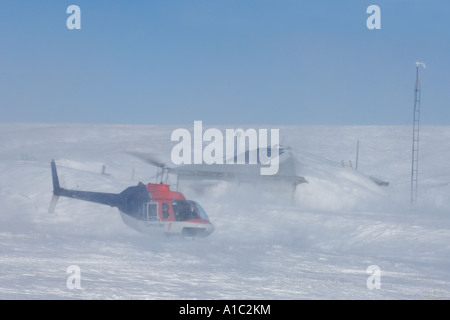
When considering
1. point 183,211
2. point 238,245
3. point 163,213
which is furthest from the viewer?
point 238,245

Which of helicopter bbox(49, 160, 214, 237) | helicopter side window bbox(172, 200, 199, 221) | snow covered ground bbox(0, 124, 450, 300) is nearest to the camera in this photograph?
snow covered ground bbox(0, 124, 450, 300)

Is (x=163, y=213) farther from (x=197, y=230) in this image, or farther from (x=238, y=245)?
(x=238, y=245)

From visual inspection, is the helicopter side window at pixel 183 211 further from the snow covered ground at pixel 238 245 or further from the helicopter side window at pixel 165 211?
the snow covered ground at pixel 238 245

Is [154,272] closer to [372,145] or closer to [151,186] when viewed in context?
[151,186]

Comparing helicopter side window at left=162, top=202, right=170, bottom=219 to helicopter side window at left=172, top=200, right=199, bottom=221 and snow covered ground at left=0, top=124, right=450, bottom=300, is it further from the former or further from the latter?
snow covered ground at left=0, top=124, right=450, bottom=300

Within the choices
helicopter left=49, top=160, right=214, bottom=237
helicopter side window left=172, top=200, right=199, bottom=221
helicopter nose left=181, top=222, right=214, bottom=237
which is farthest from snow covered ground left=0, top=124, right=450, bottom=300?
helicopter side window left=172, top=200, right=199, bottom=221

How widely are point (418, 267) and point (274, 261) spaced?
A: 427 cm

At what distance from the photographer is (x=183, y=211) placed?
20375mm

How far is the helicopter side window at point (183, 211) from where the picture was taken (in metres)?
20.3

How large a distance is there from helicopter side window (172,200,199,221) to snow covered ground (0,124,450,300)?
2.97ft

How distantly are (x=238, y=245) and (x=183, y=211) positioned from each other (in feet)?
8.18

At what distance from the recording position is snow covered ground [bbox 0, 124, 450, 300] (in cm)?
1245

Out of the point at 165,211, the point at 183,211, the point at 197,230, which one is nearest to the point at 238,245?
the point at 197,230
